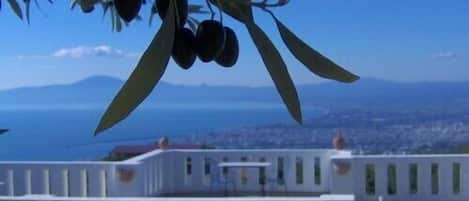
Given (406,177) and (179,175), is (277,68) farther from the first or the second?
(179,175)

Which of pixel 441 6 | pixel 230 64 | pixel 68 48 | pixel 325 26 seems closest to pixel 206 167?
pixel 68 48

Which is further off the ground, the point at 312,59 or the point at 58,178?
the point at 312,59

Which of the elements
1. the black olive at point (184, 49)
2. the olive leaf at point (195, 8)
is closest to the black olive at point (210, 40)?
the black olive at point (184, 49)

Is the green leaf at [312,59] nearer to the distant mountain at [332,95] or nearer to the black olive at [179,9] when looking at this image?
the black olive at [179,9]

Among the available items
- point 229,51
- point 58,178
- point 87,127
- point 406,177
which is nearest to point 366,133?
point 406,177

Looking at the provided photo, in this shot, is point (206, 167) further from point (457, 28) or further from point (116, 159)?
point (457, 28)
